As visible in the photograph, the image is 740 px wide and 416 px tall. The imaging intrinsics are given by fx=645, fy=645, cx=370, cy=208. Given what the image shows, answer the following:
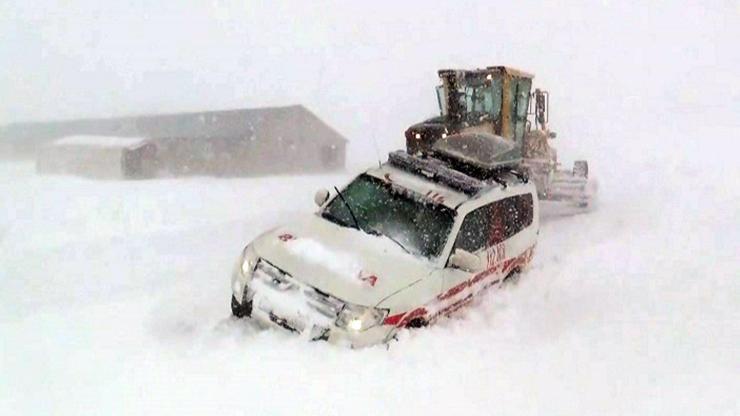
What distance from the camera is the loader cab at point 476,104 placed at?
13906 mm

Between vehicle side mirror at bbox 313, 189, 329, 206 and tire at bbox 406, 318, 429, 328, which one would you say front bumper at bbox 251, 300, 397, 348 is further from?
vehicle side mirror at bbox 313, 189, 329, 206

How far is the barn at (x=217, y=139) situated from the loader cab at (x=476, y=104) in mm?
12074

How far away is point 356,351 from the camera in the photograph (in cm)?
552

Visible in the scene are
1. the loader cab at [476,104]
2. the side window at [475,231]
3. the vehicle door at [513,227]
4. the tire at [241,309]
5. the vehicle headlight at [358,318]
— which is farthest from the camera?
the loader cab at [476,104]

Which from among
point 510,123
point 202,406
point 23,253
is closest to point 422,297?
point 202,406

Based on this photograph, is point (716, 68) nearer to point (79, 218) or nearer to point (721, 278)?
point (721, 278)

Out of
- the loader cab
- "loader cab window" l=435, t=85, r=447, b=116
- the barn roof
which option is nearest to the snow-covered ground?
the loader cab

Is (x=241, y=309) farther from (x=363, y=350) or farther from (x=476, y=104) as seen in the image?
(x=476, y=104)

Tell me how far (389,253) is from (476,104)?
8562mm

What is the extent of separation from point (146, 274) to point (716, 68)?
3683cm

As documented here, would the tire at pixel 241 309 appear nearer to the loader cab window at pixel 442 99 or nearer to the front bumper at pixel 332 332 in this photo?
the front bumper at pixel 332 332

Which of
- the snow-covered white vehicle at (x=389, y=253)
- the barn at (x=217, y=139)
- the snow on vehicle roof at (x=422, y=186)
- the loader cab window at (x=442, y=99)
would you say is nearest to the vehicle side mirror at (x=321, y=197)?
the snow-covered white vehicle at (x=389, y=253)

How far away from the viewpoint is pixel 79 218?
42.4 ft

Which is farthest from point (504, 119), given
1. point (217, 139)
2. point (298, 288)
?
point (217, 139)
